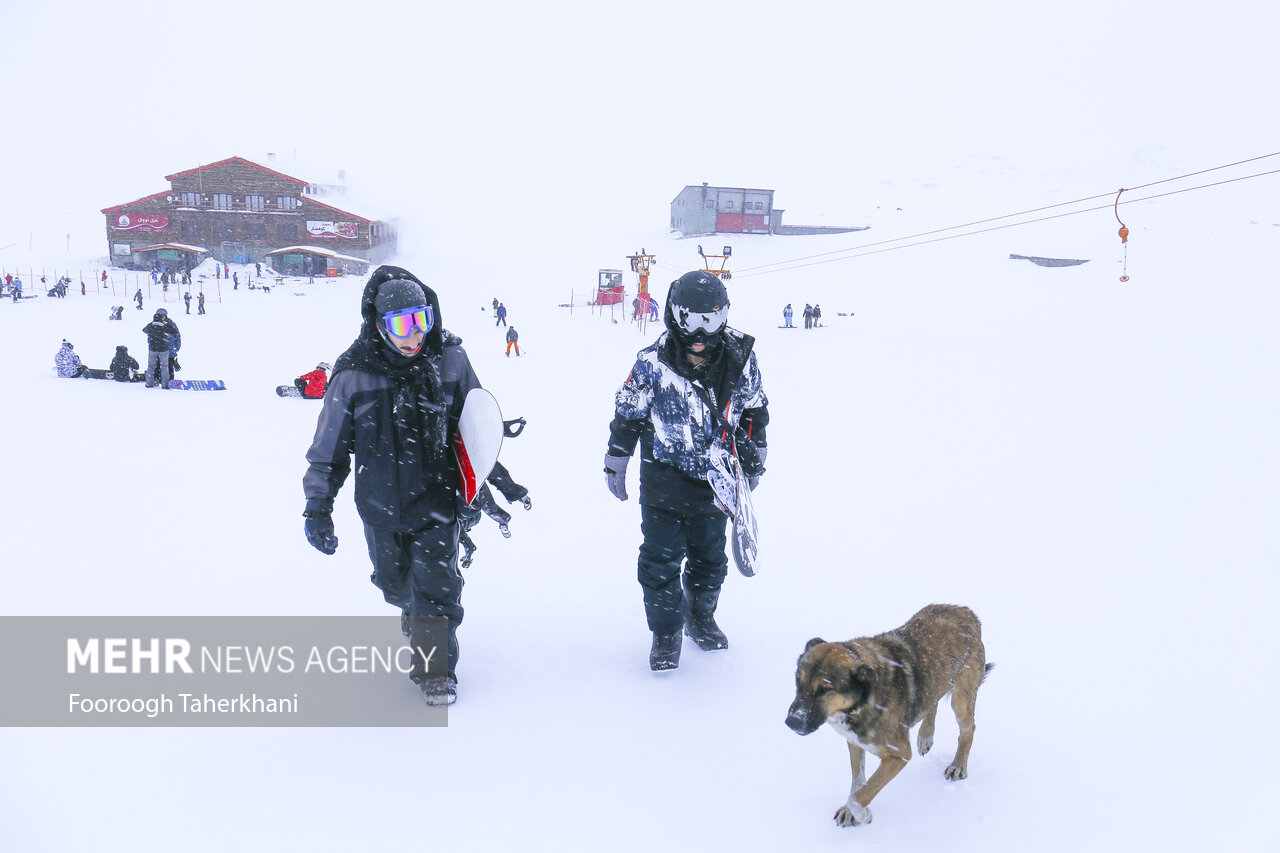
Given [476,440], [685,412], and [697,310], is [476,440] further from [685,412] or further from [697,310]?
[697,310]

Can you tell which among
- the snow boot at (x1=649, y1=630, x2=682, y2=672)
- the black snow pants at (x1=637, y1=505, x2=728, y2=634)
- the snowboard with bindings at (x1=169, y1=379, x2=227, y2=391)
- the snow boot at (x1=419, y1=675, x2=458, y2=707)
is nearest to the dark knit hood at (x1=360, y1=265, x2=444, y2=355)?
the black snow pants at (x1=637, y1=505, x2=728, y2=634)

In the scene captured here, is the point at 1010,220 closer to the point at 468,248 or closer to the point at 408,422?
the point at 468,248

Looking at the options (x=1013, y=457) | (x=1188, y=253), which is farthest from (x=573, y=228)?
(x=1013, y=457)

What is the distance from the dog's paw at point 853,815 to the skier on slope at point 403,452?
1.77m

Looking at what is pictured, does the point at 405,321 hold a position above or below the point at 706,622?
above

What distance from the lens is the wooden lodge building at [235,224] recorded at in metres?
45.3

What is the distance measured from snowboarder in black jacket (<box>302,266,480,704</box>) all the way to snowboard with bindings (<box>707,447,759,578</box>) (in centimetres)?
124

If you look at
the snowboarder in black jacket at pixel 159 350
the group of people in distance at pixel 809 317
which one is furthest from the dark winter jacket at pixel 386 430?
the group of people in distance at pixel 809 317

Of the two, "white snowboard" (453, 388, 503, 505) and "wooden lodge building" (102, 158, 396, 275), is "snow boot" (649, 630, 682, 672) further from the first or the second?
"wooden lodge building" (102, 158, 396, 275)

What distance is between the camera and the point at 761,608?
14.3 feet

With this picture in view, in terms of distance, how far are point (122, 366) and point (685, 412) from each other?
45.3 feet

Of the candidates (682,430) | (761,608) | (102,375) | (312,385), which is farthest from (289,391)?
(682,430)

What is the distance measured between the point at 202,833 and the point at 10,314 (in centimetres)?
3087

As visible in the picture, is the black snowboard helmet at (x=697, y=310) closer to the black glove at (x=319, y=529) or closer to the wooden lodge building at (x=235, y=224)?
the black glove at (x=319, y=529)
